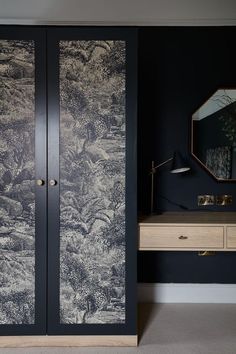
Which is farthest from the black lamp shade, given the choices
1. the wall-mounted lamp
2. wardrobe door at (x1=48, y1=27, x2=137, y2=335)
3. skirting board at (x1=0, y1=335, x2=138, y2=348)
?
skirting board at (x1=0, y1=335, x2=138, y2=348)

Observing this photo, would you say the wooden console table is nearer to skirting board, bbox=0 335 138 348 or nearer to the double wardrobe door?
the double wardrobe door

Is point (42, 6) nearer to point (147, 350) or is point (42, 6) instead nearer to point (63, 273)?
point (63, 273)

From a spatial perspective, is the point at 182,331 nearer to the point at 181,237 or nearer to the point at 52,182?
the point at 181,237

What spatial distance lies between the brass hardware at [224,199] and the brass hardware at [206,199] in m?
0.04

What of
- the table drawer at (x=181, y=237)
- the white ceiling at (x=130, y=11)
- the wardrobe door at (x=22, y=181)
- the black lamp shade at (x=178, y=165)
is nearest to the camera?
the wardrobe door at (x=22, y=181)

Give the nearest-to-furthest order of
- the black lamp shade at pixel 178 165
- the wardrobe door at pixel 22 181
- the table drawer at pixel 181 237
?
the wardrobe door at pixel 22 181, the table drawer at pixel 181 237, the black lamp shade at pixel 178 165

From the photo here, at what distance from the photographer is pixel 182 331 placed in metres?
2.62

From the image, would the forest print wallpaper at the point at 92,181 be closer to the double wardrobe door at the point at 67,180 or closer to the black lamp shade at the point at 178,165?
the double wardrobe door at the point at 67,180

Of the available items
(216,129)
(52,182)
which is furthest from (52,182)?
(216,129)

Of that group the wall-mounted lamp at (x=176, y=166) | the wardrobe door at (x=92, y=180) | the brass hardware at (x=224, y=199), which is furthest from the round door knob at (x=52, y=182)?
the brass hardware at (x=224, y=199)

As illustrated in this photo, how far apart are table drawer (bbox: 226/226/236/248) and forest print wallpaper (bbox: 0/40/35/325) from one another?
1.36 m

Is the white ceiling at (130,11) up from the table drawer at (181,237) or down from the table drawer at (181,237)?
up

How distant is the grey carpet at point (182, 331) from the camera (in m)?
2.35

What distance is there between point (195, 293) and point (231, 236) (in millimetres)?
881
